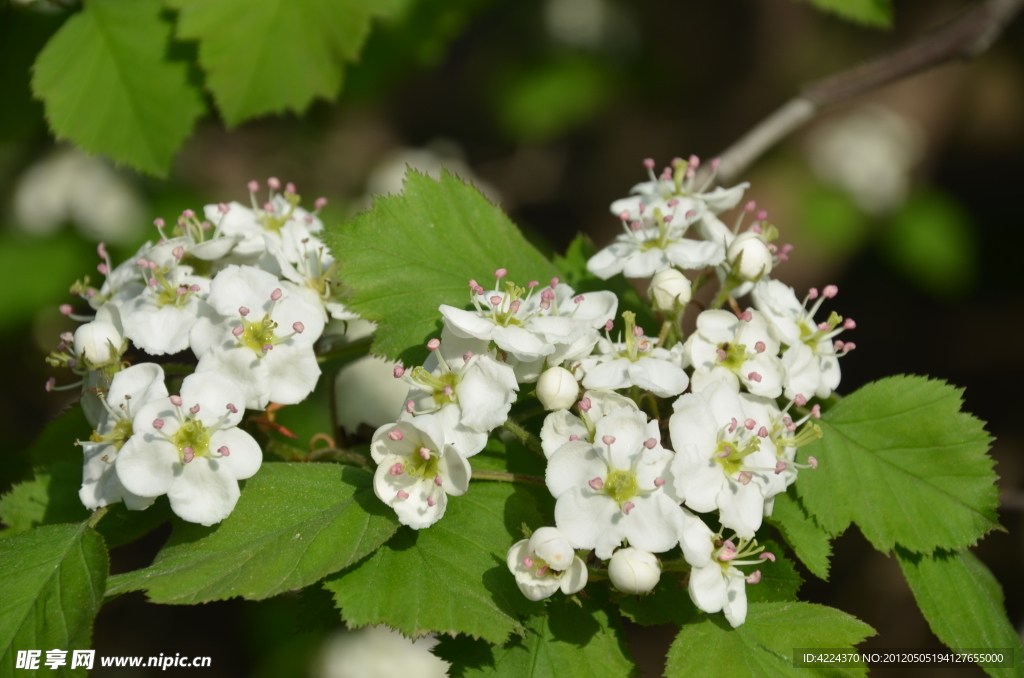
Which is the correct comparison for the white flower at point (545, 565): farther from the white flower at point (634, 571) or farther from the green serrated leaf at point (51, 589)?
the green serrated leaf at point (51, 589)

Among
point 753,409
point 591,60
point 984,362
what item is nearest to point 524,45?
point 591,60

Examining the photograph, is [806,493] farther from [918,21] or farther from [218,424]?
[918,21]

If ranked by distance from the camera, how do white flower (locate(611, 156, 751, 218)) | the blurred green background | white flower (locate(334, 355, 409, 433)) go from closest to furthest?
white flower (locate(611, 156, 751, 218)) → white flower (locate(334, 355, 409, 433)) → the blurred green background

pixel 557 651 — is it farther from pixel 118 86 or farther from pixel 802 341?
pixel 118 86

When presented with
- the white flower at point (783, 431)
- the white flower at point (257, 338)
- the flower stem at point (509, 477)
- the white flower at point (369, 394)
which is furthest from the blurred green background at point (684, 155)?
the white flower at point (783, 431)

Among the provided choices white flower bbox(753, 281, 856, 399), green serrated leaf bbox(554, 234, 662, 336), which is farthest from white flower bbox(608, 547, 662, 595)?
green serrated leaf bbox(554, 234, 662, 336)

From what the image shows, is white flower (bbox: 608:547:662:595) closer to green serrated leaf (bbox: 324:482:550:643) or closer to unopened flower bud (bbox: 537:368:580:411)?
green serrated leaf (bbox: 324:482:550:643)

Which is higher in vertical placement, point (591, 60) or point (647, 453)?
point (647, 453)
